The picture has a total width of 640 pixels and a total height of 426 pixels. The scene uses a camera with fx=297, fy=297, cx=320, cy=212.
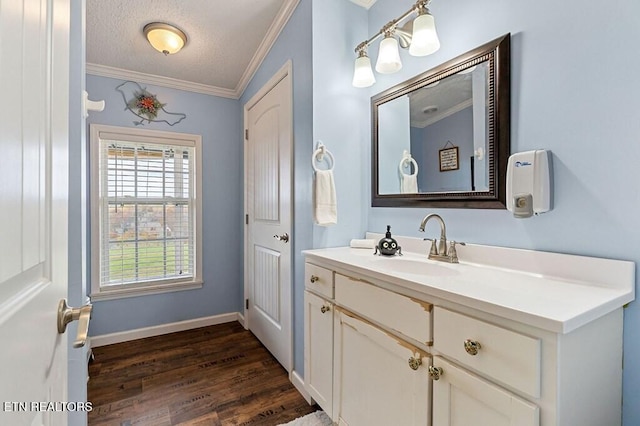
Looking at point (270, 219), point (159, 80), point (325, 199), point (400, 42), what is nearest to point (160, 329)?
point (270, 219)

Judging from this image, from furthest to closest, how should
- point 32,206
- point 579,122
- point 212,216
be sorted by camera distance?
point 212,216 → point 579,122 → point 32,206

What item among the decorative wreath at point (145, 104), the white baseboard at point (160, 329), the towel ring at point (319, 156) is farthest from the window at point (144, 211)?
the towel ring at point (319, 156)

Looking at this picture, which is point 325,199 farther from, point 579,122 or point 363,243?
point 579,122

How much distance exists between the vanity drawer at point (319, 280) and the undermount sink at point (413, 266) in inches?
9.9

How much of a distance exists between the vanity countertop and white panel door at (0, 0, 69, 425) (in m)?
0.92

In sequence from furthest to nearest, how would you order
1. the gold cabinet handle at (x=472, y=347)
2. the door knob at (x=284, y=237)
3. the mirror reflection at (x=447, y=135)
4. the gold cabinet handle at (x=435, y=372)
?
the door knob at (x=284, y=237), the mirror reflection at (x=447, y=135), the gold cabinet handle at (x=435, y=372), the gold cabinet handle at (x=472, y=347)

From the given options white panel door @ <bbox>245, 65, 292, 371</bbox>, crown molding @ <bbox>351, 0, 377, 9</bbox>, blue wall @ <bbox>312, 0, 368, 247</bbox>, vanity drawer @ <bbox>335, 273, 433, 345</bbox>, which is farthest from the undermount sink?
crown molding @ <bbox>351, 0, 377, 9</bbox>

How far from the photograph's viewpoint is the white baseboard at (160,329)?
2.60 metres

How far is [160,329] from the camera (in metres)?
2.82

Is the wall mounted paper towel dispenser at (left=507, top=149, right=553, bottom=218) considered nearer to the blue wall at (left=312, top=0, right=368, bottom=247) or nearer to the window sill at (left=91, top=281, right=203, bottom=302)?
the blue wall at (left=312, top=0, right=368, bottom=247)

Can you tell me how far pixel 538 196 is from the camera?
1.08 meters

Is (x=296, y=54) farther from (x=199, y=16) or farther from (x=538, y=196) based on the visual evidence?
(x=538, y=196)

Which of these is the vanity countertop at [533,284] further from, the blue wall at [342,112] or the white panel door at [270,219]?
the white panel door at [270,219]

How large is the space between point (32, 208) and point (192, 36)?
2.25 m
